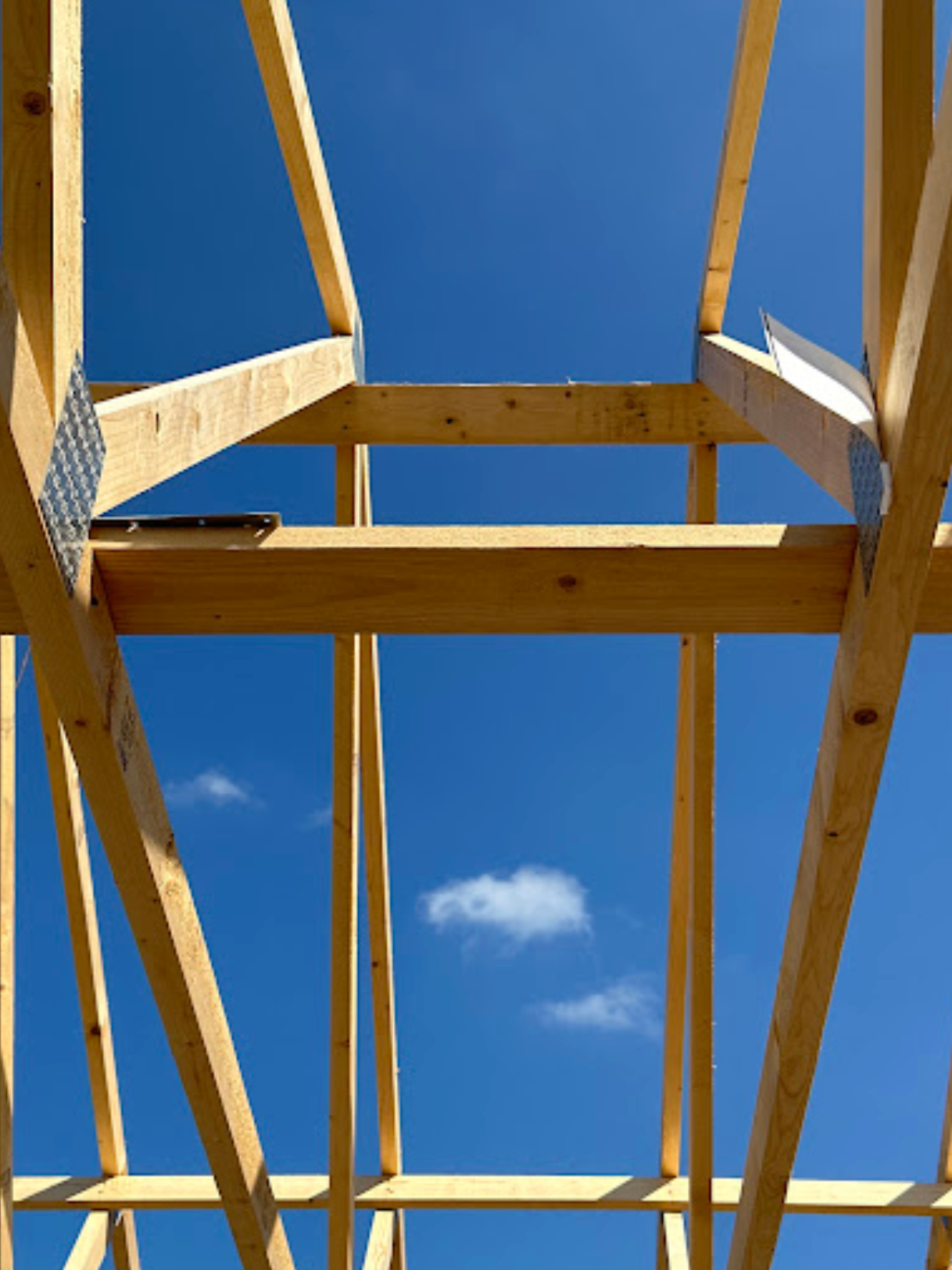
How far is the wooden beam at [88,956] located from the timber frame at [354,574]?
27.5 inches

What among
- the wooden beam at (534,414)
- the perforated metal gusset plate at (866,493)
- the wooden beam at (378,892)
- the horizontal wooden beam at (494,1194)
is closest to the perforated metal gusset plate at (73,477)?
the perforated metal gusset plate at (866,493)

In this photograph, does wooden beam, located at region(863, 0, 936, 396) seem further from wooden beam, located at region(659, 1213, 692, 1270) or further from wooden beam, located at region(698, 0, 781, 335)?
wooden beam, located at region(659, 1213, 692, 1270)

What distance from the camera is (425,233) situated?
5.56m

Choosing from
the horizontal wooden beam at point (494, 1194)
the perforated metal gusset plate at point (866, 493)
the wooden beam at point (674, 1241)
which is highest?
the perforated metal gusset plate at point (866, 493)

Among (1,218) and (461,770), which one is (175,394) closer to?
(1,218)

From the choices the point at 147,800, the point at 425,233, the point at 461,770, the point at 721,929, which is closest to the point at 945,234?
the point at 147,800

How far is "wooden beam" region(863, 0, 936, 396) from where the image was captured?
193 centimetres

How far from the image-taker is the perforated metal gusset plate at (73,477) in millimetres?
1829

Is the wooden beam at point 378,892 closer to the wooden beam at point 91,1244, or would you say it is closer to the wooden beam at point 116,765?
the wooden beam at point 91,1244

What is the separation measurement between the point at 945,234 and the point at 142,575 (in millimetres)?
1375

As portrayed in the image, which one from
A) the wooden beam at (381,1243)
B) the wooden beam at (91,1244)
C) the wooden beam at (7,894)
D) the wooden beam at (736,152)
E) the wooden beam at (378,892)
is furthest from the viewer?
the wooden beam at (381,1243)

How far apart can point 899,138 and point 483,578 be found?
969 mm

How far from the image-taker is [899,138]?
194 centimetres

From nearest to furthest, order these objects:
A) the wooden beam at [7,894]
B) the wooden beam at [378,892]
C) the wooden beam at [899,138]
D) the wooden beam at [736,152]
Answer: the wooden beam at [899,138] → the wooden beam at [736,152] → the wooden beam at [7,894] → the wooden beam at [378,892]
